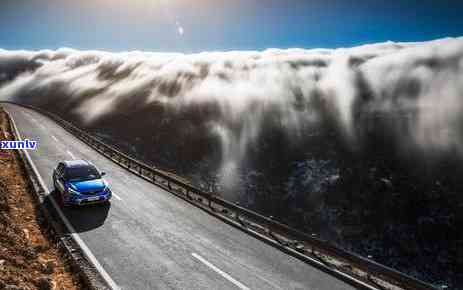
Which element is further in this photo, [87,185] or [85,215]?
[87,185]

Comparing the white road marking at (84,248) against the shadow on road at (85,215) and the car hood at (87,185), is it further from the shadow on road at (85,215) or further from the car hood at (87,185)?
the car hood at (87,185)

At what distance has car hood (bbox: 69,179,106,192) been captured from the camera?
14.7m

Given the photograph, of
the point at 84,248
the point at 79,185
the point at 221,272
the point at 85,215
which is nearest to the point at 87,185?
the point at 79,185

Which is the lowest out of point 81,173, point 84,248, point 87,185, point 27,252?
point 84,248

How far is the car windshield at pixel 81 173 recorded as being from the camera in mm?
15359

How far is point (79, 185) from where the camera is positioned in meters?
14.9

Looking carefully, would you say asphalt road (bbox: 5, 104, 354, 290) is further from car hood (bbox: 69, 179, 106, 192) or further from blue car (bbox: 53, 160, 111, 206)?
car hood (bbox: 69, 179, 106, 192)

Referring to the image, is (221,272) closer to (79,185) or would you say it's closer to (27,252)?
(27,252)

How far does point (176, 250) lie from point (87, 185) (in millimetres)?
6169

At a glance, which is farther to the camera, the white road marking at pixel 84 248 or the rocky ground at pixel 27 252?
the white road marking at pixel 84 248

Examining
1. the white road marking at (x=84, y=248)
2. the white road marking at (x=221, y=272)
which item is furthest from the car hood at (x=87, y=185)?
the white road marking at (x=221, y=272)

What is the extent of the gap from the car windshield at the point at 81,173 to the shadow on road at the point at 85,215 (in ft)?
4.34

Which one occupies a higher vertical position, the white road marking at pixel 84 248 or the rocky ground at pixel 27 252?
the rocky ground at pixel 27 252

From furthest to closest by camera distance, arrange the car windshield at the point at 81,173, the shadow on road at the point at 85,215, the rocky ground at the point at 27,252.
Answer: the car windshield at the point at 81,173, the shadow on road at the point at 85,215, the rocky ground at the point at 27,252
